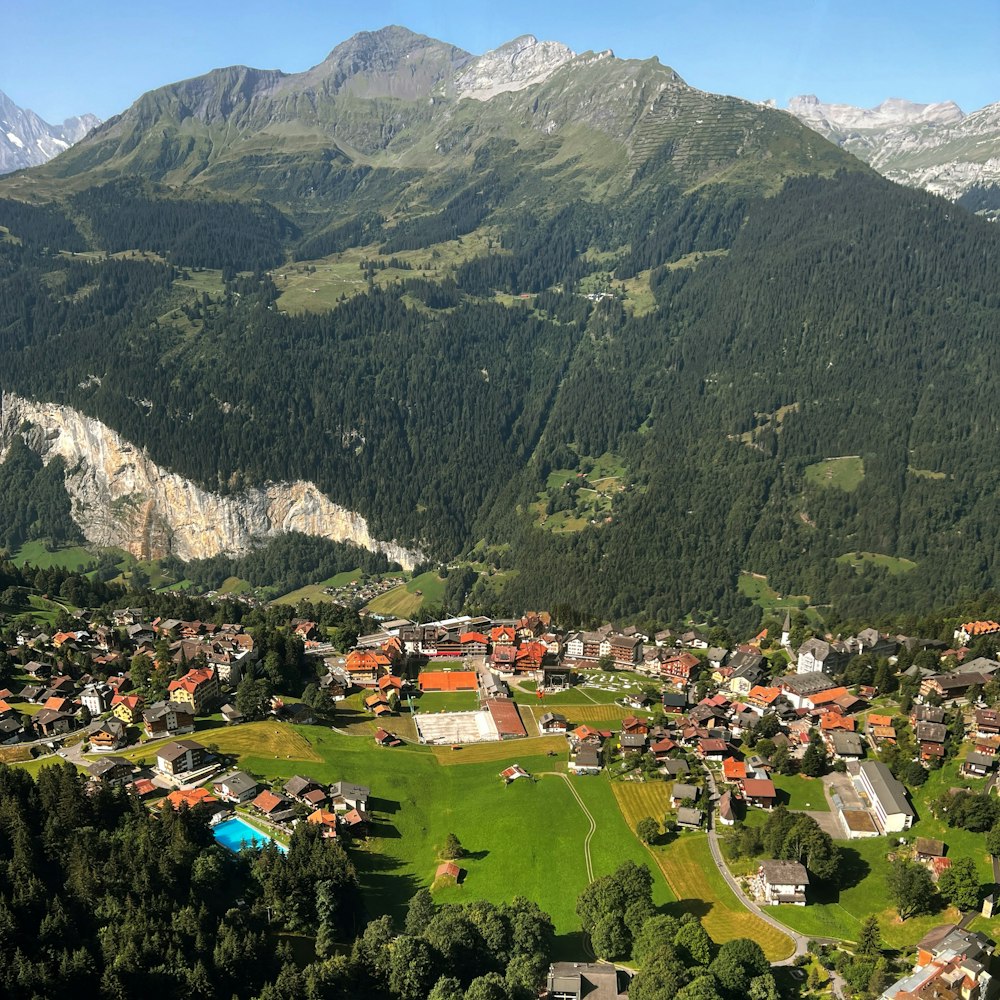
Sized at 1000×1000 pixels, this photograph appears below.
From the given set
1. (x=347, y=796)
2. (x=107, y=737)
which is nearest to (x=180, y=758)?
(x=107, y=737)

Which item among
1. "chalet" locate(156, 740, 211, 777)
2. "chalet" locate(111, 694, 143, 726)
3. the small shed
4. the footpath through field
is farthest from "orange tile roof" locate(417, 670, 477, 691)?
the small shed

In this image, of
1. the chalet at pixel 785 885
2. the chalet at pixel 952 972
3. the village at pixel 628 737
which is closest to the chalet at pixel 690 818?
the village at pixel 628 737

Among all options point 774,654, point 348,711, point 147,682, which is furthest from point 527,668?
point 147,682

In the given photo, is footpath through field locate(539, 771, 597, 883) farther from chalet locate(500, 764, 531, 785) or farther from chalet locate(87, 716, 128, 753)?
chalet locate(87, 716, 128, 753)

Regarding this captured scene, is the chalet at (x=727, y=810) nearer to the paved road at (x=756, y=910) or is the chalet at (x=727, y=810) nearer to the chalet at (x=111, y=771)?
the paved road at (x=756, y=910)

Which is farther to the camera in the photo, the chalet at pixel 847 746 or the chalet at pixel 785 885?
the chalet at pixel 847 746
